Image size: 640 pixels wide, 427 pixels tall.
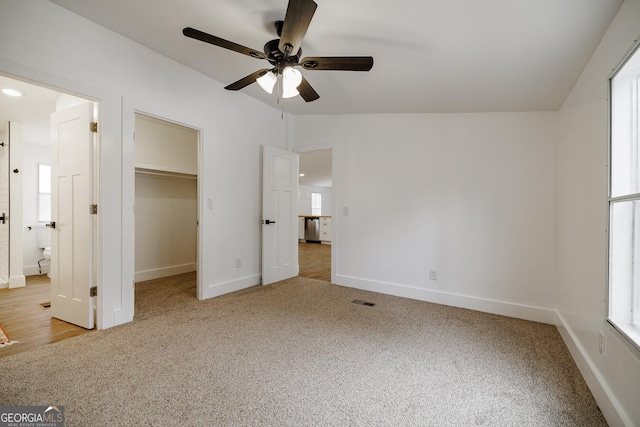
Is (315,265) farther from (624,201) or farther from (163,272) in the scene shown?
(624,201)

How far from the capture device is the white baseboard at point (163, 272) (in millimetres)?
4064

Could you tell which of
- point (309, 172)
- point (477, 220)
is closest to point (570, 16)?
point (477, 220)

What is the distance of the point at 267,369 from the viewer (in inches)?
71.4

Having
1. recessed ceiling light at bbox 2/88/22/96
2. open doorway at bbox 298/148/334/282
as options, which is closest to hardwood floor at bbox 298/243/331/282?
open doorway at bbox 298/148/334/282

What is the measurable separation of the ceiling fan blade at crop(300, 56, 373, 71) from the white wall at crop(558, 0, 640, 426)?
1.32 m

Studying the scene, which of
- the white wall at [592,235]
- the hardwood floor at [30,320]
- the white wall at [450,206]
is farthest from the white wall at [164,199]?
the white wall at [592,235]

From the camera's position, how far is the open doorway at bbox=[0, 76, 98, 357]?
7.88 feet

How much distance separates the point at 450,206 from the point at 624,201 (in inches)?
72.1

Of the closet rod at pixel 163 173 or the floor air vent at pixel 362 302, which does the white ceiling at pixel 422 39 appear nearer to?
the closet rod at pixel 163 173

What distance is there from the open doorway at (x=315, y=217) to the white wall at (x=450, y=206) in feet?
2.28

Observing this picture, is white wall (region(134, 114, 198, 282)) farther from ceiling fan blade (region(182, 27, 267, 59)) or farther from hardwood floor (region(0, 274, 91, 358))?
ceiling fan blade (region(182, 27, 267, 59))

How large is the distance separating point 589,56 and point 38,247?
7132mm

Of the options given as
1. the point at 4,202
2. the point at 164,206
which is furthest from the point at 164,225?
the point at 4,202

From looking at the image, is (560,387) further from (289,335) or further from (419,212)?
(419,212)
